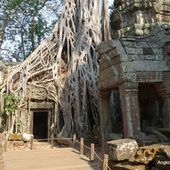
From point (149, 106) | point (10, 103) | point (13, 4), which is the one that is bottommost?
point (149, 106)

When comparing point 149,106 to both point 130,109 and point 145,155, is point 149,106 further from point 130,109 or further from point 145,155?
point 145,155

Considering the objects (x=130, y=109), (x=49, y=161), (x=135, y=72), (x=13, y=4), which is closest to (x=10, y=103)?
(x=49, y=161)

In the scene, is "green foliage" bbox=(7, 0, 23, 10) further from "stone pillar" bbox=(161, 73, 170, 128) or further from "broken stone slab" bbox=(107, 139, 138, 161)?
"broken stone slab" bbox=(107, 139, 138, 161)

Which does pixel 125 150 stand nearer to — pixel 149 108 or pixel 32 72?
pixel 149 108

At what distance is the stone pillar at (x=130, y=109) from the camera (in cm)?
787

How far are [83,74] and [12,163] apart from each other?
21.0 ft

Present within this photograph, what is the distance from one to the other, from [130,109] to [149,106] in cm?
336

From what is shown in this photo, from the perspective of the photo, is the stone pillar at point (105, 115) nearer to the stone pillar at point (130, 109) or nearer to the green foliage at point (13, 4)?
the stone pillar at point (130, 109)

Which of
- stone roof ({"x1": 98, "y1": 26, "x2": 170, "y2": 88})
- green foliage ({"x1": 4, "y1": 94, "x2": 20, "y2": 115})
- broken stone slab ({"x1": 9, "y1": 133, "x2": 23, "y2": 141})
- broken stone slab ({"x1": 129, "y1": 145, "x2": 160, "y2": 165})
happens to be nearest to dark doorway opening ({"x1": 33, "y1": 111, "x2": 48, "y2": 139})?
green foliage ({"x1": 4, "y1": 94, "x2": 20, "y2": 115})

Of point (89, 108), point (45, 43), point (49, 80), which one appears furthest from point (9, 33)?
point (89, 108)

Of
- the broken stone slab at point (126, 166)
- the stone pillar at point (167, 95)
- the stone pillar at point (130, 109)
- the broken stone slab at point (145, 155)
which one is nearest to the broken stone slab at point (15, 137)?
the stone pillar at point (130, 109)

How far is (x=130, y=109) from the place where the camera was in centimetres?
798

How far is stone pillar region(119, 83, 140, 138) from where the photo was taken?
7.87 m

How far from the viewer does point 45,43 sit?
49.7ft
